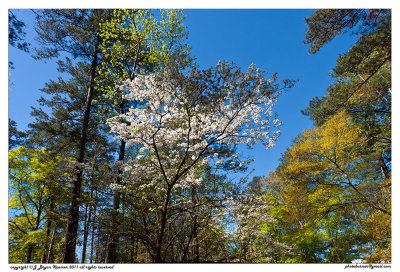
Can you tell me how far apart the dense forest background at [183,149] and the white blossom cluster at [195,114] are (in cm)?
2

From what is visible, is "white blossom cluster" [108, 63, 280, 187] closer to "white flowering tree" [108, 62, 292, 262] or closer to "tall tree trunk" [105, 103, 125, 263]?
"white flowering tree" [108, 62, 292, 262]

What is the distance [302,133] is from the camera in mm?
5160

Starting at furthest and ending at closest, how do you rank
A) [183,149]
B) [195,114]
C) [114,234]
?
1. [183,149]
2. [114,234]
3. [195,114]

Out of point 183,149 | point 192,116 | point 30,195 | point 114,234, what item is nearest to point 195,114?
point 192,116

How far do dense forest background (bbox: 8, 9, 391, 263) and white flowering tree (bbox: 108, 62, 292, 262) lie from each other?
0.02 m

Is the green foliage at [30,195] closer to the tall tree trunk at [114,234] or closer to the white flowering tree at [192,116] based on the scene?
the tall tree trunk at [114,234]

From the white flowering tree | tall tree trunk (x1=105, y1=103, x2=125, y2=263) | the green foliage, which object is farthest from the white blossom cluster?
the green foliage

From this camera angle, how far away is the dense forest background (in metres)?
2.63

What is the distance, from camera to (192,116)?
8.54 feet

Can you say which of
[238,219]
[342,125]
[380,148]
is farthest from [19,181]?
[380,148]

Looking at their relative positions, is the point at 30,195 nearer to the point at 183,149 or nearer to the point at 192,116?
the point at 183,149

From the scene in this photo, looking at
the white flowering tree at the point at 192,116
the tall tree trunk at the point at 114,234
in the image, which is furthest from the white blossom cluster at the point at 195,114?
the tall tree trunk at the point at 114,234

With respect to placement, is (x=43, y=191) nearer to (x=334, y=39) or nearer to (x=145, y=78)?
(x=145, y=78)

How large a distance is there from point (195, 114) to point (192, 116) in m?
0.05
